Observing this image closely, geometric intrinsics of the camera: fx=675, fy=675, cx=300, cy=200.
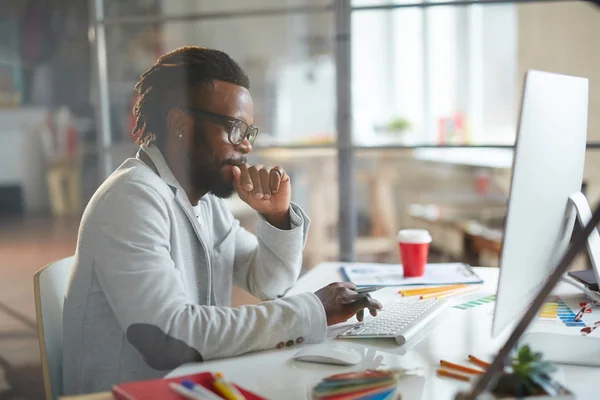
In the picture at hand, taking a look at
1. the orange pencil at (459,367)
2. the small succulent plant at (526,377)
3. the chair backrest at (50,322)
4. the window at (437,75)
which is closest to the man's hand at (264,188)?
the chair backrest at (50,322)

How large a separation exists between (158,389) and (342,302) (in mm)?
388

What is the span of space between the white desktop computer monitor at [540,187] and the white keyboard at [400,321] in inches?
8.1

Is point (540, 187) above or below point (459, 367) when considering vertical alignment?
above

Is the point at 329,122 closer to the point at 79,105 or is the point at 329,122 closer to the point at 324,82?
the point at 324,82

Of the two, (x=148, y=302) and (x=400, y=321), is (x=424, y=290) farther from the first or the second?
(x=148, y=302)

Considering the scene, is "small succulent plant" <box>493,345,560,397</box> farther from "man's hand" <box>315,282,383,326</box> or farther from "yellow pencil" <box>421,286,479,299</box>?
"yellow pencil" <box>421,286,479,299</box>

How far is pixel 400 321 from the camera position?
109cm

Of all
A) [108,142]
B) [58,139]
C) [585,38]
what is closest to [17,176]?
[108,142]

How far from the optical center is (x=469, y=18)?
553cm

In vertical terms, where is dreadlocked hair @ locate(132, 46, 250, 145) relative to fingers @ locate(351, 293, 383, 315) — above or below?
above

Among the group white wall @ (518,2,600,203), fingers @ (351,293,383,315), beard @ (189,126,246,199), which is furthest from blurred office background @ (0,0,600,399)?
fingers @ (351,293,383,315)

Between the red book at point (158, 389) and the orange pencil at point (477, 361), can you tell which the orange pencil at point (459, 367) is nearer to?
the orange pencil at point (477, 361)

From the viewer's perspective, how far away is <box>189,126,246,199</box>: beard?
3.92 ft

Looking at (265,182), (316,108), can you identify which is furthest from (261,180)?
(316,108)
